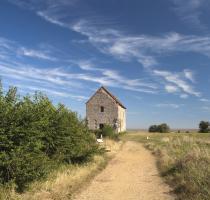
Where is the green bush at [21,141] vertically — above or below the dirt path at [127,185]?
above

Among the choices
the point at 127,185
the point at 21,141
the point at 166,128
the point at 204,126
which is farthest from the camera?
the point at 166,128

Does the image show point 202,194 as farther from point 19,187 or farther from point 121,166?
point 121,166

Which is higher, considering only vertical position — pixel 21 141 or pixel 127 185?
pixel 21 141

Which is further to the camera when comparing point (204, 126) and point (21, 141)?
point (204, 126)

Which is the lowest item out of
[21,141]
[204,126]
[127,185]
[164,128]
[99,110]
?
[127,185]

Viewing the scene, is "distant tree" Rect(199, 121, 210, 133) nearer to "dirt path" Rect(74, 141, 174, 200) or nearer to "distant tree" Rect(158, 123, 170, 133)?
"distant tree" Rect(158, 123, 170, 133)

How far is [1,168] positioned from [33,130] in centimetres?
166

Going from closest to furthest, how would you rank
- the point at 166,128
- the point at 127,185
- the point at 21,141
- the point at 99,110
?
the point at 21,141
the point at 127,185
the point at 99,110
the point at 166,128

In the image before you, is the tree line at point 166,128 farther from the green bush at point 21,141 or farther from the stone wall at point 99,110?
the green bush at point 21,141

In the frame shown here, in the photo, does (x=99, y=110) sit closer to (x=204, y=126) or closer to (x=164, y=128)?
(x=164, y=128)

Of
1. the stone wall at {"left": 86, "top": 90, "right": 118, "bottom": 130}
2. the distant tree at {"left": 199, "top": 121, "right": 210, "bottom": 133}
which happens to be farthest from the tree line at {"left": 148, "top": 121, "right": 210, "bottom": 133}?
the stone wall at {"left": 86, "top": 90, "right": 118, "bottom": 130}

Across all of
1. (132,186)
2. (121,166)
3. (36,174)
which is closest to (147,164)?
(121,166)

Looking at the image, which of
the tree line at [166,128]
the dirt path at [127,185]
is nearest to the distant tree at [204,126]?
the tree line at [166,128]

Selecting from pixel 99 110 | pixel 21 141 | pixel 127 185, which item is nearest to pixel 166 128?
pixel 99 110
